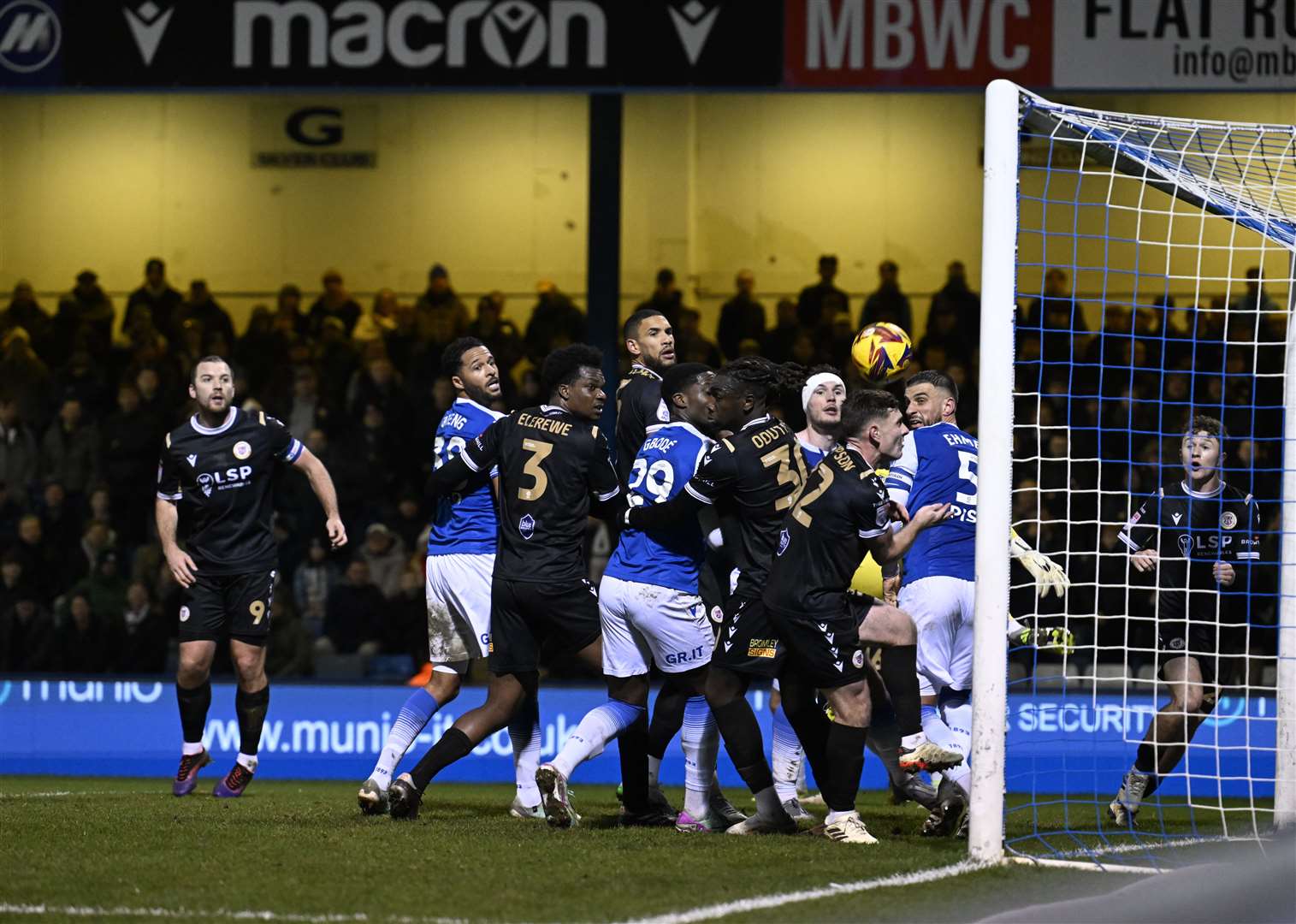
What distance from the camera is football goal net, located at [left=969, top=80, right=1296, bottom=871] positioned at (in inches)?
267

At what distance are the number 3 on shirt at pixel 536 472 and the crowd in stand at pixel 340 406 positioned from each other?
5.78 meters

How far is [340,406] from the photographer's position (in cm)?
1634

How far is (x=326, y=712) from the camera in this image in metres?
13.1

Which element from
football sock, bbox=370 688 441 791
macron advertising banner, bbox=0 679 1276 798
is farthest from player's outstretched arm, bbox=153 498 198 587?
macron advertising banner, bbox=0 679 1276 798

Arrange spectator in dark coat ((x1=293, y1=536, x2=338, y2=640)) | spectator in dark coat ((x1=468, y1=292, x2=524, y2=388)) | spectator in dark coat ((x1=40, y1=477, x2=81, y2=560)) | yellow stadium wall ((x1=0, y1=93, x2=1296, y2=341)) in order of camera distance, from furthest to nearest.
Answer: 1. yellow stadium wall ((x1=0, y1=93, x2=1296, y2=341))
2. spectator in dark coat ((x1=468, y1=292, x2=524, y2=388))
3. spectator in dark coat ((x1=40, y1=477, x2=81, y2=560))
4. spectator in dark coat ((x1=293, y1=536, x2=338, y2=640))

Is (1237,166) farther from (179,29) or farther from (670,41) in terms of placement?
(179,29)

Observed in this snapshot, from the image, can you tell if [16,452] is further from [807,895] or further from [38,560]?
[807,895]

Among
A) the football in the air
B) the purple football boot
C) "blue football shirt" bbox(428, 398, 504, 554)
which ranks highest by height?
the football in the air

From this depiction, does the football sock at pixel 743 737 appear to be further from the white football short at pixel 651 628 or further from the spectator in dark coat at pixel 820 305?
the spectator in dark coat at pixel 820 305

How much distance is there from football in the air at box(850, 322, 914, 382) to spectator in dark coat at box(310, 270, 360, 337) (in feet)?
33.0

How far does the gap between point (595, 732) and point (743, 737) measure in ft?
2.11

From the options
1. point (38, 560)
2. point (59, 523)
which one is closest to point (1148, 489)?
point (59, 523)

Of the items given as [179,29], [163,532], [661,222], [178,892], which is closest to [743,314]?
[661,222]

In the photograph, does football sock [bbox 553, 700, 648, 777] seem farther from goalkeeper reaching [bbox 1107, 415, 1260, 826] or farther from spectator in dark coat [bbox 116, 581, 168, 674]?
spectator in dark coat [bbox 116, 581, 168, 674]
